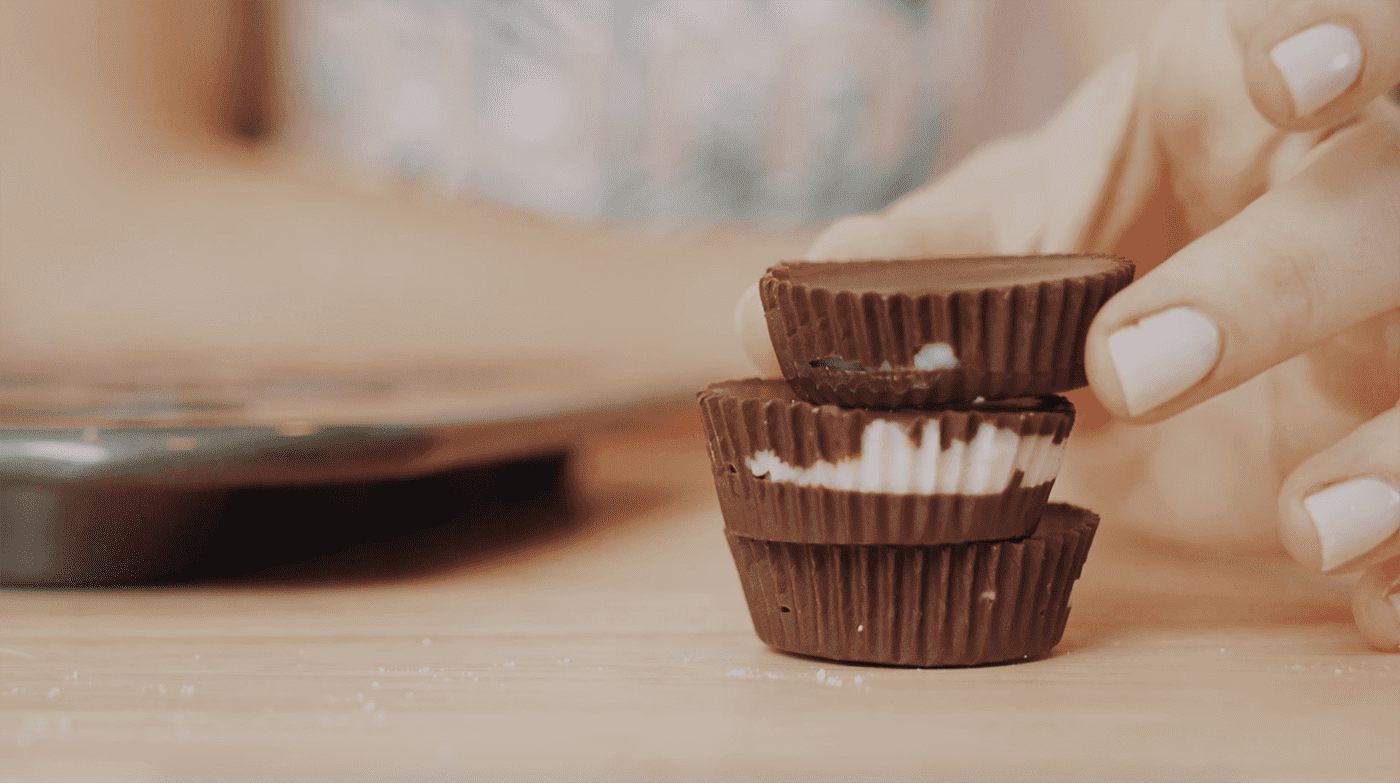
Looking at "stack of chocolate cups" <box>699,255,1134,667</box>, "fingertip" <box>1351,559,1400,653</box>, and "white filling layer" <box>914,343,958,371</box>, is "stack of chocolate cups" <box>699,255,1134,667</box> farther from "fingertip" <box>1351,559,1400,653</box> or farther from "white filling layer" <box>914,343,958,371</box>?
"fingertip" <box>1351,559,1400,653</box>

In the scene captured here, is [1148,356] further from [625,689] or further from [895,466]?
[625,689]

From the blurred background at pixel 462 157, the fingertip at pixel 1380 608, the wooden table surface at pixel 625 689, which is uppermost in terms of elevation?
the blurred background at pixel 462 157

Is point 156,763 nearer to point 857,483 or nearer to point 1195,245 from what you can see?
point 857,483

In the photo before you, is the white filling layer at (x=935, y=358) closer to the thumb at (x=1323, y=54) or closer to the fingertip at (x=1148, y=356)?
the fingertip at (x=1148, y=356)

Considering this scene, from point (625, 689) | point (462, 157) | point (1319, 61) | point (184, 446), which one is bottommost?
point (625, 689)

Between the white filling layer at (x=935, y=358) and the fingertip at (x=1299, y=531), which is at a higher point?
the white filling layer at (x=935, y=358)

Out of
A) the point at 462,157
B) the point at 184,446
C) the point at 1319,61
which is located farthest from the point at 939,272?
the point at 462,157

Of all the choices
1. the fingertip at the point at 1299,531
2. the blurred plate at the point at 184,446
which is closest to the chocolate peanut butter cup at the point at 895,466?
the fingertip at the point at 1299,531
